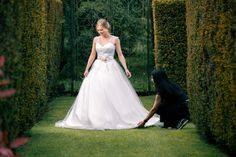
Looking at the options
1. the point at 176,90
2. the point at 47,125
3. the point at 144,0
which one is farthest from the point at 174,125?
the point at 144,0

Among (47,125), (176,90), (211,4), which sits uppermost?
(211,4)

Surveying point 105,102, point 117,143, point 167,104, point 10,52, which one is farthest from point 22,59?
point 167,104

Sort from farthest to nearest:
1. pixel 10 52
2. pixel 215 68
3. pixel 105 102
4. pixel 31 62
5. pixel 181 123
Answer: pixel 105 102
pixel 181 123
pixel 31 62
pixel 215 68
pixel 10 52

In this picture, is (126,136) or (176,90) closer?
(126,136)

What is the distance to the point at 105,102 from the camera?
33.1ft

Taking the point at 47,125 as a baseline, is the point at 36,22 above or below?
above

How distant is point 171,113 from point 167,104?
0.61 ft

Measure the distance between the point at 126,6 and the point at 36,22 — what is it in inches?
333

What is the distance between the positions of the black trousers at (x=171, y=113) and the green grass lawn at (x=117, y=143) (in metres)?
0.25

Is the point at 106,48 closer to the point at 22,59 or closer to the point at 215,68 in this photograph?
the point at 22,59

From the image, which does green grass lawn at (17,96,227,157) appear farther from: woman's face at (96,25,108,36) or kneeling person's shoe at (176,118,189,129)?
woman's face at (96,25,108,36)

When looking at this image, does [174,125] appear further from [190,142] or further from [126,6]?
[126,6]

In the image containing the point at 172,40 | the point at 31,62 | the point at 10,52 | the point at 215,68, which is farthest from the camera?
the point at 172,40

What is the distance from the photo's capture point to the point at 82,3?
54.2 ft
